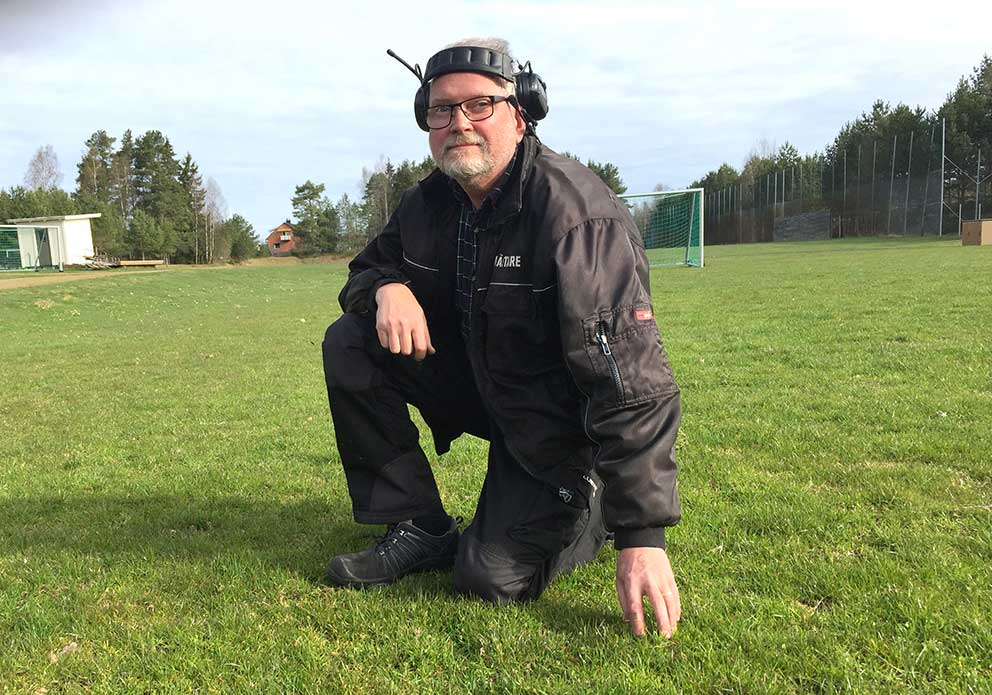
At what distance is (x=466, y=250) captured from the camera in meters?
2.76

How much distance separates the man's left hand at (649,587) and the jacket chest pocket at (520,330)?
712 mm

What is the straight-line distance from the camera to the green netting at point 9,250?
161 feet

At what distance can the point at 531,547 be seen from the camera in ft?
8.30

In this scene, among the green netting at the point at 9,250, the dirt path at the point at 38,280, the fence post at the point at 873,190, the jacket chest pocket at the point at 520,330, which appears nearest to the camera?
the jacket chest pocket at the point at 520,330

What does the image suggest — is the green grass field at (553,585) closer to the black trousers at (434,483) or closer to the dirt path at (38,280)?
the black trousers at (434,483)

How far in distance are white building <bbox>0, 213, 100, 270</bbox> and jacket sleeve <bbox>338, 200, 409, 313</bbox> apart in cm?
5339

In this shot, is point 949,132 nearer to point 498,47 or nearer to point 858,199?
point 858,199

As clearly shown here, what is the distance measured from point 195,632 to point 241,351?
28.6 ft

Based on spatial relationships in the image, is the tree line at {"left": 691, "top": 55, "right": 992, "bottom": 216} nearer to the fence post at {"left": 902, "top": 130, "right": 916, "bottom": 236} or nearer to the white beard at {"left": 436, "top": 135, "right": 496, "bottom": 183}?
the fence post at {"left": 902, "top": 130, "right": 916, "bottom": 236}

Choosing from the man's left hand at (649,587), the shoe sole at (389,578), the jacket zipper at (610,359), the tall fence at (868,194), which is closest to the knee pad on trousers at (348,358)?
the shoe sole at (389,578)

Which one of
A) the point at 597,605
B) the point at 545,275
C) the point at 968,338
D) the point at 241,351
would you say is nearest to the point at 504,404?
the point at 545,275

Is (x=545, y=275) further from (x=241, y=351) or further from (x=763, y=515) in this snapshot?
(x=241, y=351)

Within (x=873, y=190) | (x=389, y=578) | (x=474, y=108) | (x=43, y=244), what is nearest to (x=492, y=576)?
(x=389, y=578)

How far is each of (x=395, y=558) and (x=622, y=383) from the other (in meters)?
1.20
